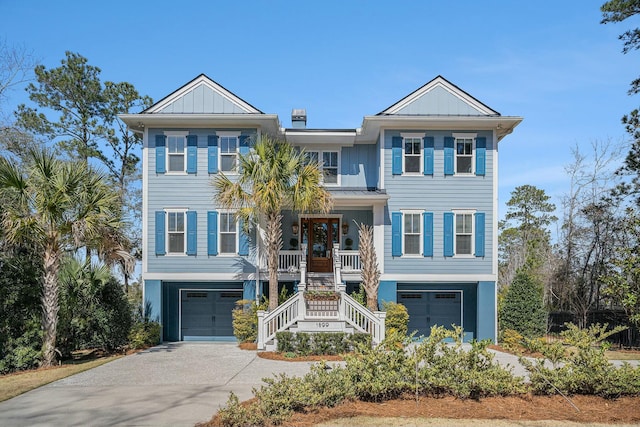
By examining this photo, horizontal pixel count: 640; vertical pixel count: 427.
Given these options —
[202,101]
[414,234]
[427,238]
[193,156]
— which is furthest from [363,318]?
[202,101]

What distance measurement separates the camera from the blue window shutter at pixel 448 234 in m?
18.6

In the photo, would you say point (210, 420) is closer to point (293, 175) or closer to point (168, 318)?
point (293, 175)

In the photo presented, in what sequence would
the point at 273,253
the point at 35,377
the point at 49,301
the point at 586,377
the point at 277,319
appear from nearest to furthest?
the point at 586,377, the point at 35,377, the point at 49,301, the point at 277,319, the point at 273,253

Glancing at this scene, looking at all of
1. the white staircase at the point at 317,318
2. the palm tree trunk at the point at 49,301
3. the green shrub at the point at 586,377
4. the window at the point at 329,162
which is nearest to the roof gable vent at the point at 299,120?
the window at the point at 329,162

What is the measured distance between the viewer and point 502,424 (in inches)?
291

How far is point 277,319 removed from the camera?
1599 centimetres

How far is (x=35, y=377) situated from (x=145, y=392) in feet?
11.4

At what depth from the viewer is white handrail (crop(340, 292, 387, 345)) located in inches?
610

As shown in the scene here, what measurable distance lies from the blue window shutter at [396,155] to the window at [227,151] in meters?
6.03

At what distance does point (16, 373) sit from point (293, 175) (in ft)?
31.9

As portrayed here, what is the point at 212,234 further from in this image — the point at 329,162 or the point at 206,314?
the point at 329,162

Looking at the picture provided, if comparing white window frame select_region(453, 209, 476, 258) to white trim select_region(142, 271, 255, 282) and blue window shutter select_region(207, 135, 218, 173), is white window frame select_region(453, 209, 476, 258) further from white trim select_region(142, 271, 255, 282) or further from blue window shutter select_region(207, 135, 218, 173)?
blue window shutter select_region(207, 135, 218, 173)

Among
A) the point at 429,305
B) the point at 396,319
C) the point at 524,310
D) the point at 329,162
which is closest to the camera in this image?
the point at 396,319

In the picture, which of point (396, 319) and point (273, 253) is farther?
point (396, 319)
